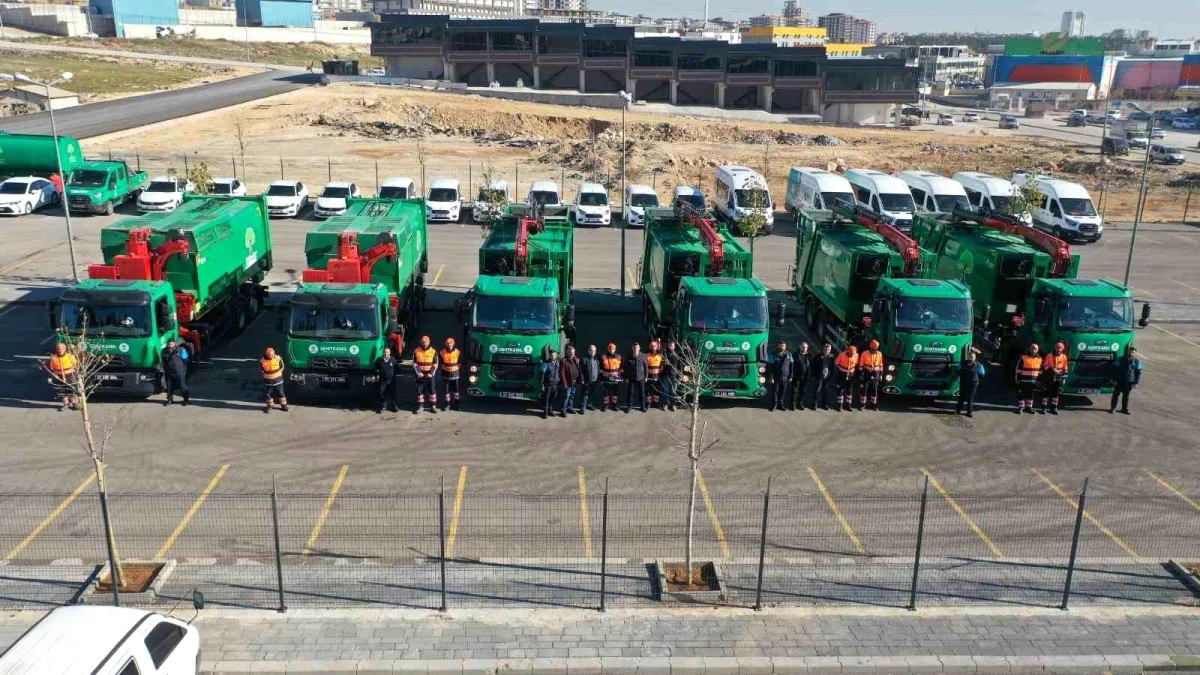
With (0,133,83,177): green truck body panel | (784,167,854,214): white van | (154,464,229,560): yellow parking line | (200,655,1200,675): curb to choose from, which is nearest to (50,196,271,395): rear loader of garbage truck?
(154,464,229,560): yellow parking line

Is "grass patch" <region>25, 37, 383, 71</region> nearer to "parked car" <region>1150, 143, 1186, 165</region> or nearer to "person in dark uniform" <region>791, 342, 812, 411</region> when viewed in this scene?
"parked car" <region>1150, 143, 1186, 165</region>

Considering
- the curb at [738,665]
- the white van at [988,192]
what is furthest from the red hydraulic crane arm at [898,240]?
the white van at [988,192]

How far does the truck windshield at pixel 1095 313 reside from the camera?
19578 mm

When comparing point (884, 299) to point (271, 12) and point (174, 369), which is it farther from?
point (271, 12)

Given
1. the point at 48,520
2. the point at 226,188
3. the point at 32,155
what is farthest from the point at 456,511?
the point at 32,155

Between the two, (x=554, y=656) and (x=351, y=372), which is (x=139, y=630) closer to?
(x=554, y=656)

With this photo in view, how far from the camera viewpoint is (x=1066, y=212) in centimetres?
3800

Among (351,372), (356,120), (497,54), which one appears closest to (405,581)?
(351,372)

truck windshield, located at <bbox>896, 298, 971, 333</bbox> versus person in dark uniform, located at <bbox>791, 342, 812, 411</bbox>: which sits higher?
truck windshield, located at <bbox>896, 298, 971, 333</bbox>

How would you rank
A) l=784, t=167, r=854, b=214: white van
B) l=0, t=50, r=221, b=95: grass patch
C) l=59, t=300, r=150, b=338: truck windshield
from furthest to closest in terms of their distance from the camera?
l=0, t=50, r=221, b=95: grass patch
l=784, t=167, r=854, b=214: white van
l=59, t=300, r=150, b=338: truck windshield

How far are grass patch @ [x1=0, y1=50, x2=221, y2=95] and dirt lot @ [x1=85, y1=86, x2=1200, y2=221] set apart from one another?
52.8 feet

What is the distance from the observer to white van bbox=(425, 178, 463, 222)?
38406 mm

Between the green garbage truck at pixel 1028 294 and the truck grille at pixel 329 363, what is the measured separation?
1452 centimetres

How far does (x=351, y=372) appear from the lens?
1827 centimetres
